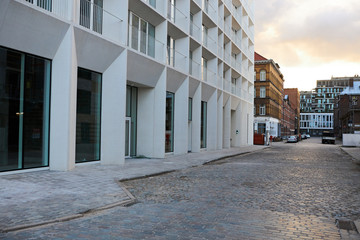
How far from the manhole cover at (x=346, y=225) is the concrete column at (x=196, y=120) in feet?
60.0

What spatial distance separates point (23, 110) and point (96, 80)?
157 inches

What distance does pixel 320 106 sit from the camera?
15325cm

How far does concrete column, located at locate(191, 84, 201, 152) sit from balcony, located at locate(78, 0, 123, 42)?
10587 millimetres

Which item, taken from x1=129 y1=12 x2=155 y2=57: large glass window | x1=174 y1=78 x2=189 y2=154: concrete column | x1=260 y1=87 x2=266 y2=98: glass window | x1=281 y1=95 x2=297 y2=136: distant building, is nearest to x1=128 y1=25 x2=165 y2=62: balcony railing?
x1=129 y1=12 x2=155 y2=57: large glass window

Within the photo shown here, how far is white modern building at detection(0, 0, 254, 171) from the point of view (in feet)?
34.6

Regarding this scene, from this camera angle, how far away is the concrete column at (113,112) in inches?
569

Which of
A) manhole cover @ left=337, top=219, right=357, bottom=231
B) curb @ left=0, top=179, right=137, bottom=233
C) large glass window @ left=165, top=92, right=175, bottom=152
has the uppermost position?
large glass window @ left=165, top=92, right=175, bottom=152

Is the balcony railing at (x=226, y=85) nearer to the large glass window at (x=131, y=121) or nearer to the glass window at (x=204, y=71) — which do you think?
the glass window at (x=204, y=71)

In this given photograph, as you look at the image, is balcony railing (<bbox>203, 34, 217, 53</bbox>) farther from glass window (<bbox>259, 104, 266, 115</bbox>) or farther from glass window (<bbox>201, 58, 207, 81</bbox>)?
glass window (<bbox>259, 104, 266, 115</bbox>)

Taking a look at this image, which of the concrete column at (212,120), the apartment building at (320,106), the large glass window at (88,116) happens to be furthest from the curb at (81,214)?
the apartment building at (320,106)

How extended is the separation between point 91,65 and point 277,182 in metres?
8.56

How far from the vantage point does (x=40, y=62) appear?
454 inches

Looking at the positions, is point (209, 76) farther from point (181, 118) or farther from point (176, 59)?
point (181, 118)

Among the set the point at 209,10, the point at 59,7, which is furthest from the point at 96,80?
the point at 209,10
